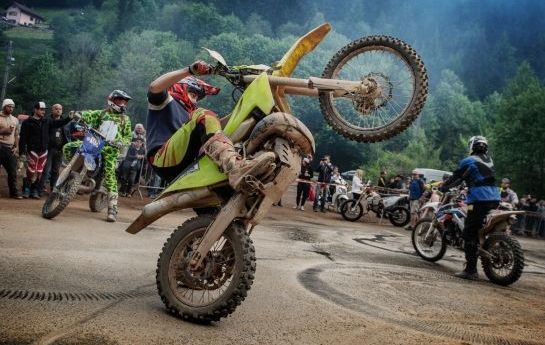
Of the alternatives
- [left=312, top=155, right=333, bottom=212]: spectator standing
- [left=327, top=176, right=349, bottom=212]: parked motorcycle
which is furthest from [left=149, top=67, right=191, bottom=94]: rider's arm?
[left=312, top=155, right=333, bottom=212]: spectator standing

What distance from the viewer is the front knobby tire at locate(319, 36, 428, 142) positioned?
15.5ft

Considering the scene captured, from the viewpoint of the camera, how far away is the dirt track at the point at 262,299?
120 inches

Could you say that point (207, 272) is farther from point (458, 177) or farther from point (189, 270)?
point (458, 177)

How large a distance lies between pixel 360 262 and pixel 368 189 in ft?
35.3

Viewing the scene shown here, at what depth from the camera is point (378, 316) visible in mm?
3998

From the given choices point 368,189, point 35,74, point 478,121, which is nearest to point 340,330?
point 368,189

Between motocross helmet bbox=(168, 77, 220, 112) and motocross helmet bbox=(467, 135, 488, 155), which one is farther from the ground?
motocross helmet bbox=(467, 135, 488, 155)

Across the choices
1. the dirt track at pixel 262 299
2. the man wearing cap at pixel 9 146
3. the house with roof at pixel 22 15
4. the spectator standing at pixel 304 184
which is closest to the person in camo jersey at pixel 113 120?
the dirt track at pixel 262 299

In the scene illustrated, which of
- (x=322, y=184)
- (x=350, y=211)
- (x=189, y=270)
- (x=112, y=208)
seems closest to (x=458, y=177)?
(x=189, y=270)

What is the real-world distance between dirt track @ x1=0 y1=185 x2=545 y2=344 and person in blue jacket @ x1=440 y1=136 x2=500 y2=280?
2.14 feet

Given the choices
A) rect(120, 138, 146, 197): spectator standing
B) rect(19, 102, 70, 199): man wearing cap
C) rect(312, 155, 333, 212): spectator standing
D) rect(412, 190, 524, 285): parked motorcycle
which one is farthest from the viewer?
rect(312, 155, 333, 212): spectator standing

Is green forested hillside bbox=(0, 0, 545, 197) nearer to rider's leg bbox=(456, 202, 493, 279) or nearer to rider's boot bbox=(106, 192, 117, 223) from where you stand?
rider's leg bbox=(456, 202, 493, 279)

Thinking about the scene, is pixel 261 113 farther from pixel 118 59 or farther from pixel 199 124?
pixel 118 59

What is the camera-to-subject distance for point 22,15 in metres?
115
